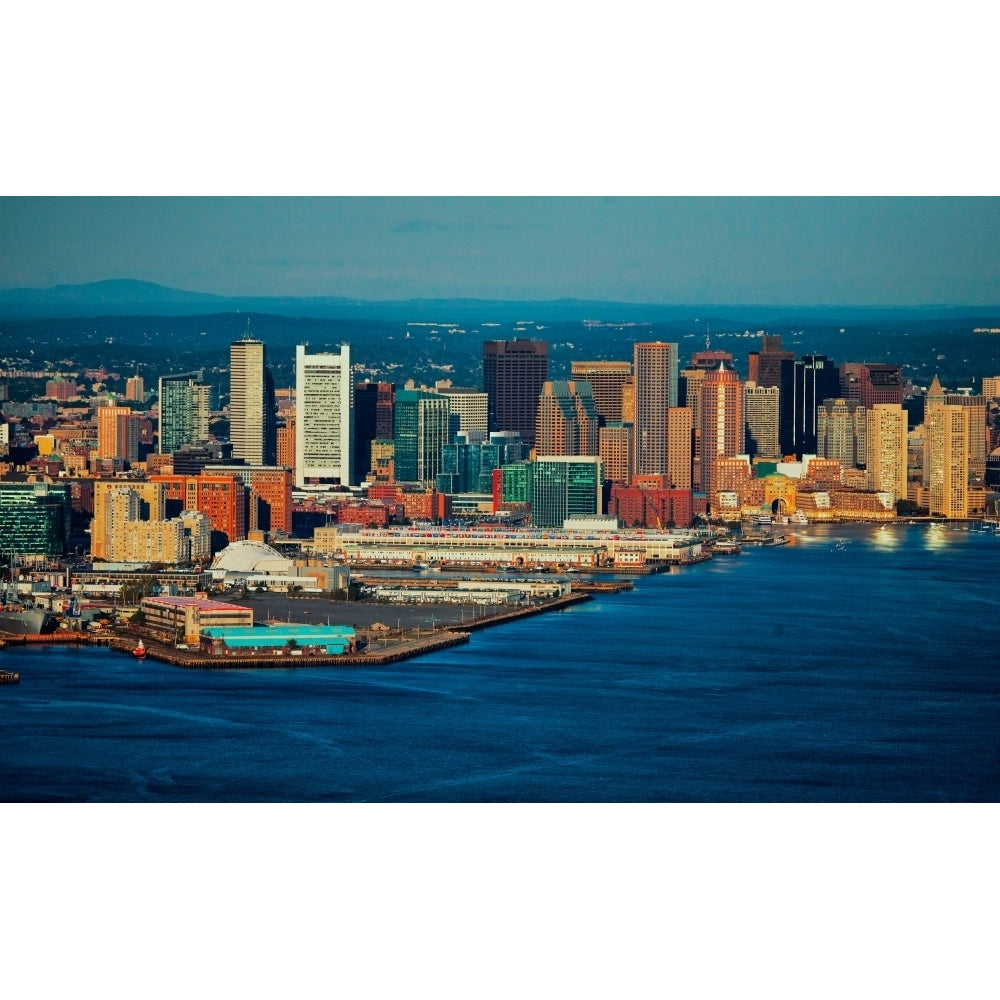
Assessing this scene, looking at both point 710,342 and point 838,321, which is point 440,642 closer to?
point 838,321

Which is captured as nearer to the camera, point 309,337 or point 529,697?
point 529,697

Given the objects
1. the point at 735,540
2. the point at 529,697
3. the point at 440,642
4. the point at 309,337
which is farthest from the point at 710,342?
the point at 529,697

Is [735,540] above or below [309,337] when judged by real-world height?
below

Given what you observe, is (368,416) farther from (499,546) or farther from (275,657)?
(275,657)

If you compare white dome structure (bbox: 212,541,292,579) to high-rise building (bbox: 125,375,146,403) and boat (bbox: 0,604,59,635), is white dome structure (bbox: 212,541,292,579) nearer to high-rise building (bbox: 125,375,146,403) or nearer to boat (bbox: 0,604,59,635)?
boat (bbox: 0,604,59,635)

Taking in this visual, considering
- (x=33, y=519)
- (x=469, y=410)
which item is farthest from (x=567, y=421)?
(x=33, y=519)
